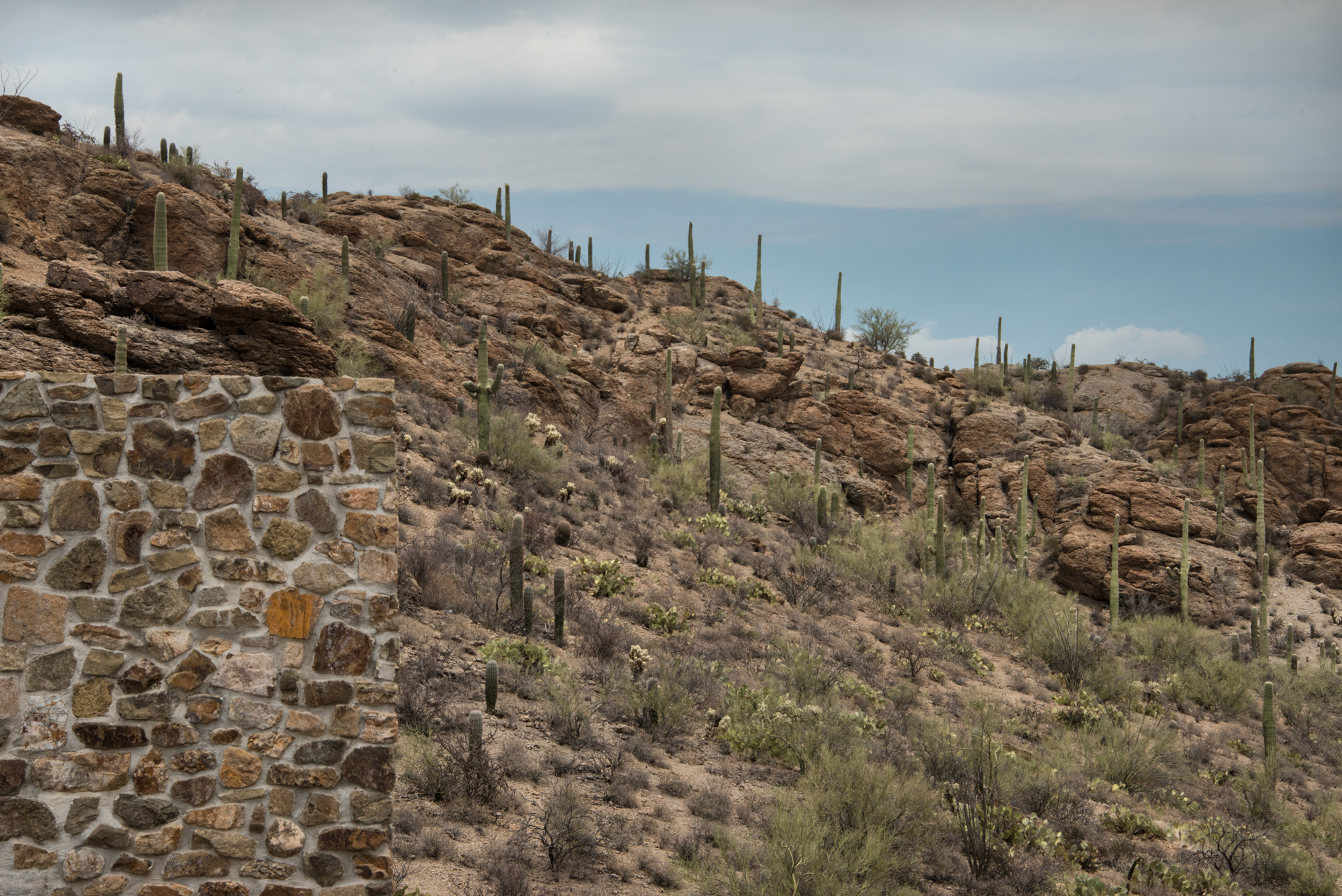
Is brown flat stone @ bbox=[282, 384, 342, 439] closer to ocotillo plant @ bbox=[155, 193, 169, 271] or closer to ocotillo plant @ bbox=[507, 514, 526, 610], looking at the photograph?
ocotillo plant @ bbox=[507, 514, 526, 610]

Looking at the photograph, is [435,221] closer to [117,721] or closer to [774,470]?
[774,470]

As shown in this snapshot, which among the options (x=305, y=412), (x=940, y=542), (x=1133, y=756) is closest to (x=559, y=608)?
(x=305, y=412)

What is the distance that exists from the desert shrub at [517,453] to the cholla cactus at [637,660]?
289 inches

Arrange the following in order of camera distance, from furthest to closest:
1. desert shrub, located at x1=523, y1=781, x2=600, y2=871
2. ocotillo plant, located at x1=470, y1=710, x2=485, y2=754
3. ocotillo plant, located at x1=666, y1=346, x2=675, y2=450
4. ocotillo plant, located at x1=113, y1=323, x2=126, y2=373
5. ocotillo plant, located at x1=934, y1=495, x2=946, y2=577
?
ocotillo plant, located at x1=666, y1=346, x2=675, y2=450 → ocotillo plant, located at x1=934, y1=495, x2=946, y2=577 → ocotillo plant, located at x1=113, y1=323, x2=126, y2=373 → ocotillo plant, located at x1=470, y1=710, x2=485, y2=754 → desert shrub, located at x1=523, y1=781, x2=600, y2=871

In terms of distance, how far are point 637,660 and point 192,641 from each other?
7.31 m

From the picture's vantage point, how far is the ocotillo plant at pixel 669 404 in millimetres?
25062

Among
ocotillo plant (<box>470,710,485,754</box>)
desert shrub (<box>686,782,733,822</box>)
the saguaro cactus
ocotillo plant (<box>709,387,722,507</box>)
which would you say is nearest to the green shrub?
ocotillo plant (<box>470,710,485,754</box>)

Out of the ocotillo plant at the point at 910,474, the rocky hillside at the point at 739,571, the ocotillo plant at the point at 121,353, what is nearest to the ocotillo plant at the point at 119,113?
the rocky hillside at the point at 739,571

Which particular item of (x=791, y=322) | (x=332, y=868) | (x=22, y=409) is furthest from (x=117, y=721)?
(x=791, y=322)

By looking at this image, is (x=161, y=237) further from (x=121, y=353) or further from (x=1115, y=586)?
(x=1115, y=586)

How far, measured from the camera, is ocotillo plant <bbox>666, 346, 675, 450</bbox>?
25.1m

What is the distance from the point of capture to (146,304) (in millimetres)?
13508

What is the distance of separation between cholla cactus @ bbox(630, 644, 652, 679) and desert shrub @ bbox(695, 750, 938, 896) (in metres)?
3.20

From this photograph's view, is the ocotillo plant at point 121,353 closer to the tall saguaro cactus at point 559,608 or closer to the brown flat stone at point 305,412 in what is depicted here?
the tall saguaro cactus at point 559,608
